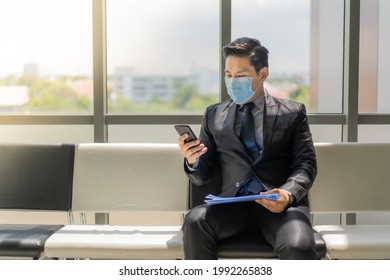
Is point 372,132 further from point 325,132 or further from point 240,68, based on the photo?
point 240,68

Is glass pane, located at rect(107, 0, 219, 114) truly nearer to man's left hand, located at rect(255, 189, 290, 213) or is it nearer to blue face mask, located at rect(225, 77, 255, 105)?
blue face mask, located at rect(225, 77, 255, 105)

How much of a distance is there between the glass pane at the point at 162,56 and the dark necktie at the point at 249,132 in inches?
38.9

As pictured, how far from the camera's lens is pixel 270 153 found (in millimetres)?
2553

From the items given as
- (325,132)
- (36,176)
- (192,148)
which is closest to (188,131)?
(192,148)

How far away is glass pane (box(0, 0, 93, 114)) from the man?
1.28 metres

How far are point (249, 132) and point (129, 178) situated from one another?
886 mm

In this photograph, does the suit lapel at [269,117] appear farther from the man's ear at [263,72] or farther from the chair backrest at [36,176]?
the chair backrest at [36,176]

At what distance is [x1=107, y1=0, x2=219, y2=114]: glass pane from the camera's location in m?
3.59

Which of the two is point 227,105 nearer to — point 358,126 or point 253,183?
point 253,183

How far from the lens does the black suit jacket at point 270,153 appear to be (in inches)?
100

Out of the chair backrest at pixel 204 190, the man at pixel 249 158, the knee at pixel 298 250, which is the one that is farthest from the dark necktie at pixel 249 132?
the knee at pixel 298 250

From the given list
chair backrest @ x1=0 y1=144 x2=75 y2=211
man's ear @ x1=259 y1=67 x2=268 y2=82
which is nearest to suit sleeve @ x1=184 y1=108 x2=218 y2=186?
man's ear @ x1=259 y1=67 x2=268 y2=82

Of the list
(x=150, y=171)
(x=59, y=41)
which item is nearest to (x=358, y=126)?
(x=150, y=171)

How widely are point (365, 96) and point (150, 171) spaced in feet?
5.13
